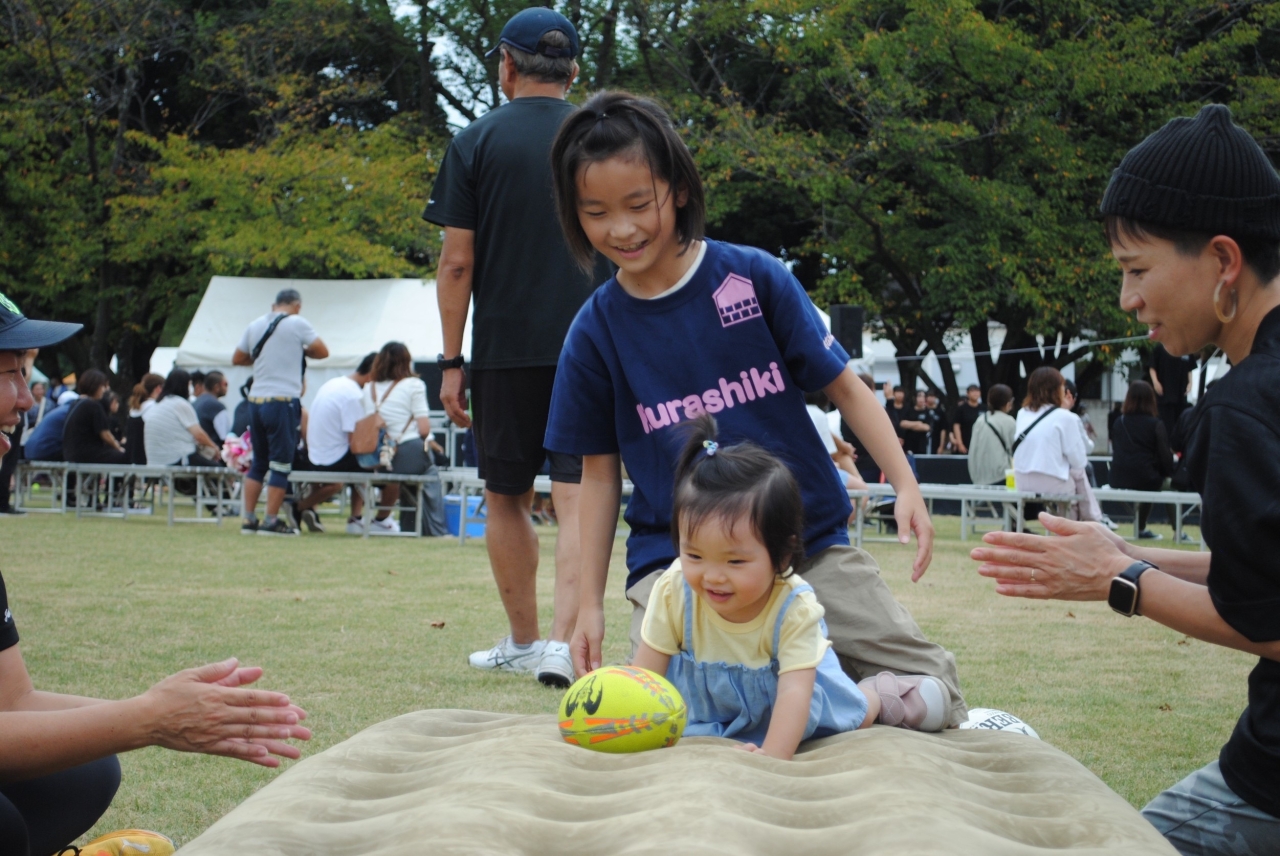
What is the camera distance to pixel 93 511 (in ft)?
52.6

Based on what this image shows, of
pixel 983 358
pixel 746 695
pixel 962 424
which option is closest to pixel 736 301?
pixel 746 695

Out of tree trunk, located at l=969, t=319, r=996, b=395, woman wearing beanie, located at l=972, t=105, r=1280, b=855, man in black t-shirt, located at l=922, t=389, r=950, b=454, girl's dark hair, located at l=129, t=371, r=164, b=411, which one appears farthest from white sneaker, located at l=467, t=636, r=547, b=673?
tree trunk, located at l=969, t=319, r=996, b=395

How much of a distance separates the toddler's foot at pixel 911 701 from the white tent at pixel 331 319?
17.5m

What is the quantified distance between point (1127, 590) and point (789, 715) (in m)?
0.83

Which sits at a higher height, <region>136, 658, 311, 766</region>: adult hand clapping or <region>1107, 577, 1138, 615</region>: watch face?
<region>1107, 577, 1138, 615</region>: watch face

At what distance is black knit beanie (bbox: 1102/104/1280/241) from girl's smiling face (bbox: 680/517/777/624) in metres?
1.07

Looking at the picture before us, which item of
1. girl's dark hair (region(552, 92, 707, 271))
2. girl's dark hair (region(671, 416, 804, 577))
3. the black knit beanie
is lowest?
girl's dark hair (region(671, 416, 804, 577))

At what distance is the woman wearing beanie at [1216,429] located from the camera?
2340 millimetres

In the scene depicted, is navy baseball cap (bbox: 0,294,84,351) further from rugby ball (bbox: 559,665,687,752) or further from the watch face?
the watch face

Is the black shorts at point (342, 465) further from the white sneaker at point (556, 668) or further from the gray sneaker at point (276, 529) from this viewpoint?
the white sneaker at point (556, 668)

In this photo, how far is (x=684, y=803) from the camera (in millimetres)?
2258

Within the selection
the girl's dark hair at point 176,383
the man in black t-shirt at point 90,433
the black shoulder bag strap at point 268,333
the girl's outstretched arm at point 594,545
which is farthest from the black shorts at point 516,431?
the man in black t-shirt at point 90,433

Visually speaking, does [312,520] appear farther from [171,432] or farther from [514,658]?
[514,658]

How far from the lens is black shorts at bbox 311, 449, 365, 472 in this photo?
42.7ft
